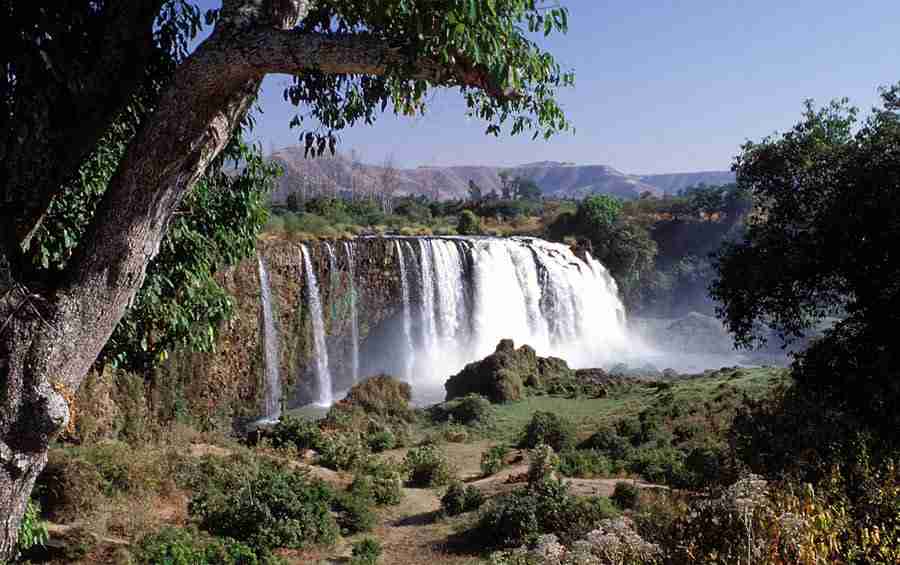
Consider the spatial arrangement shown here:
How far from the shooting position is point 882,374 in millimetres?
7629

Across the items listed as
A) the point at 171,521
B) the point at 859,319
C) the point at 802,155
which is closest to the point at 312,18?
the point at 171,521

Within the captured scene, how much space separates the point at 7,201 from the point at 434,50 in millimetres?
2023

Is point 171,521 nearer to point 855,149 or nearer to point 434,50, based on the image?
point 434,50

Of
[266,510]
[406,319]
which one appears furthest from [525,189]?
[266,510]

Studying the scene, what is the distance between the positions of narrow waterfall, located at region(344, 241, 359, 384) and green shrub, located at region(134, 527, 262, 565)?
14369 millimetres

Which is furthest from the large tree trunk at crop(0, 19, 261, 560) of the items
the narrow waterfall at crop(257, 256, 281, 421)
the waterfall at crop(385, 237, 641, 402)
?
the waterfall at crop(385, 237, 641, 402)

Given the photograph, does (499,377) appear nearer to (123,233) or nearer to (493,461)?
(493,461)

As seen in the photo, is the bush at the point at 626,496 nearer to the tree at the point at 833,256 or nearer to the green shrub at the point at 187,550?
the tree at the point at 833,256

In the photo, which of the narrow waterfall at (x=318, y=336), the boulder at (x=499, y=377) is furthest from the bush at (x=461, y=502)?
the narrow waterfall at (x=318, y=336)

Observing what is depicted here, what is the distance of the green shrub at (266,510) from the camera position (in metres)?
7.68

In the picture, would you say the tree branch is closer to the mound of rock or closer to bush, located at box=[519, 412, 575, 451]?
bush, located at box=[519, 412, 575, 451]

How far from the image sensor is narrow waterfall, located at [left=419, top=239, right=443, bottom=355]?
22828 millimetres

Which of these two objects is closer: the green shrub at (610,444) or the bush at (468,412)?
the green shrub at (610,444)

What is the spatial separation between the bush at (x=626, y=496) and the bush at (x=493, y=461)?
11.6ft
